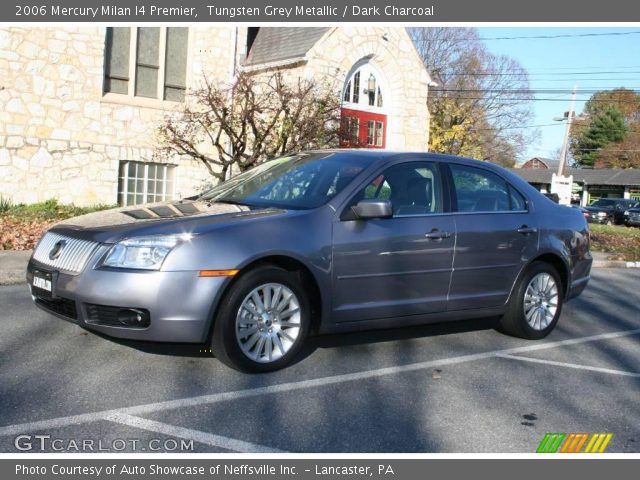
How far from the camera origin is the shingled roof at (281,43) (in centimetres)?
1808

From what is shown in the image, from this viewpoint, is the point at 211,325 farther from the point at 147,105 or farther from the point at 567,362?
the point at 147,105

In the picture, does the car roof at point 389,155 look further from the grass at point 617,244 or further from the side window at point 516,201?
the grass at point 617,244

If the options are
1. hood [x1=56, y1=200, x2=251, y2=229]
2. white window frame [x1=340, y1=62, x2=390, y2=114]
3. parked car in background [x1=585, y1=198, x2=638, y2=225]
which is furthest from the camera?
parked car in background [x1=585, y1=198, x2=638, y2=225]

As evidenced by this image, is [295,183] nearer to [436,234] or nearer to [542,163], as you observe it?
[436,234]

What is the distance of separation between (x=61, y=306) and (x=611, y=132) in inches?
3404

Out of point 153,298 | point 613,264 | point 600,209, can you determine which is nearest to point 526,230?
point 153,298

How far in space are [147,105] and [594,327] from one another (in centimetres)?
1127

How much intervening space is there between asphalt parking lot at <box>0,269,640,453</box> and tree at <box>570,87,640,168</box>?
261 ft

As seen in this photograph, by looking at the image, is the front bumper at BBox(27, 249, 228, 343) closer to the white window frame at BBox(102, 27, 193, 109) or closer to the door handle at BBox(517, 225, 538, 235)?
the door handle at BBox(517, 225, 538, 235)

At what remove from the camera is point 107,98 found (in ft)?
49.2

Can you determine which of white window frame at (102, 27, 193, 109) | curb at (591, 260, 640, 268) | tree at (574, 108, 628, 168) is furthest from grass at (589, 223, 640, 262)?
tree at (574, 108, 628, 168)

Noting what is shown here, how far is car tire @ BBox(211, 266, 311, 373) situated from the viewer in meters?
4.68
